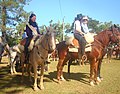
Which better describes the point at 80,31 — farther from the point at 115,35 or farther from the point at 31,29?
the point at 31,29

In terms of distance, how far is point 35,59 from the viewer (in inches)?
394

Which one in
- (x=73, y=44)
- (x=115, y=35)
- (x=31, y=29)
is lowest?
(x=73, y=44)

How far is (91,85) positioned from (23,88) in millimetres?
3207

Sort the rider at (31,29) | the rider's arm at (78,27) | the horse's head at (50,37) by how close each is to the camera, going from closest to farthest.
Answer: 1. the horse's head at (50,37)
2. the rider at (31,29)
3. the rider's arm at (78,27)

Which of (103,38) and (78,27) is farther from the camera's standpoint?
(103,38)

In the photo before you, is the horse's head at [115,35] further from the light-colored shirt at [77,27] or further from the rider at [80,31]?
the light-colored shirt at [77,27]

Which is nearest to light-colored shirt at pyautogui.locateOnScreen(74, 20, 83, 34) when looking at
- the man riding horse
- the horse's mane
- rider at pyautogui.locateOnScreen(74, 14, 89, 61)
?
rider at pyautogui.locateOnScreen(74, 14, 89, 61)

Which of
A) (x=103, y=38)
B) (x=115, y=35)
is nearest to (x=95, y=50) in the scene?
(x=103, y=38)

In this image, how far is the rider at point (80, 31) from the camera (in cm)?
1128

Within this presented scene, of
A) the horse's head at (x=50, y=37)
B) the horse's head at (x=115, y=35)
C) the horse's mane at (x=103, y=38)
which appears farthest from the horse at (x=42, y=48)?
the horse's head at (x=115, y=35)

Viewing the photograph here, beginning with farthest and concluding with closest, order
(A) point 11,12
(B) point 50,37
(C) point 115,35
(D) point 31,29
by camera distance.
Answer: (A) point 11,12 → (C) point 115,35 → (D) point 31,29 → (B) point 50,37

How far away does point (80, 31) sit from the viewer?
11.4 m

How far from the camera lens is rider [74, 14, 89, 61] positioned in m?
11.3

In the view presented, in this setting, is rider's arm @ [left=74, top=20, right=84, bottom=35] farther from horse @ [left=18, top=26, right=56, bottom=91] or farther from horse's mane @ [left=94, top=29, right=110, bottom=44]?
horse @ [left=18, top=26, right=56, bottom=91]
